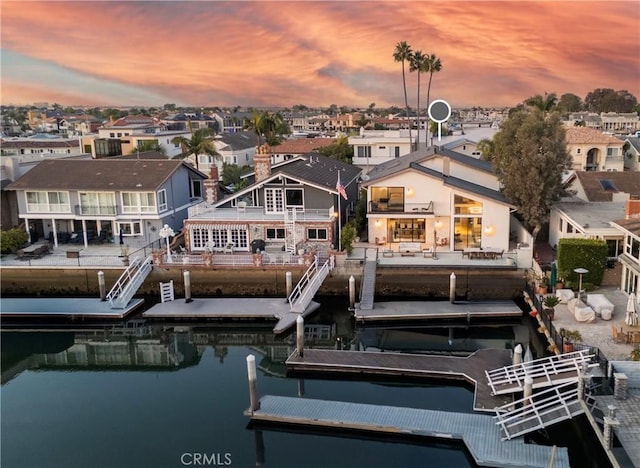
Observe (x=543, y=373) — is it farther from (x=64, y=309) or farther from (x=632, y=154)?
(x=632, y=154)

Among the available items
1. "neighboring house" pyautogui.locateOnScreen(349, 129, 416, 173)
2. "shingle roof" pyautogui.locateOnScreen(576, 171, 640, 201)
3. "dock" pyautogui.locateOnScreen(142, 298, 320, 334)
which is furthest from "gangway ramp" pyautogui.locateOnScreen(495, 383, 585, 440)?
"neighboring house" pyautogui.locateOnScreen(349, 129, 416, 173)

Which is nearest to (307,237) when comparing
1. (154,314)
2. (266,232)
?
(266,232)

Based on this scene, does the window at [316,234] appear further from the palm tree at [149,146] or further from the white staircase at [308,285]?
the palm tree at [149,146]

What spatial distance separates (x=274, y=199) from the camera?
37.5 meters

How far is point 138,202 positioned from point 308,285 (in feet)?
51.3

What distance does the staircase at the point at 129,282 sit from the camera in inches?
1250

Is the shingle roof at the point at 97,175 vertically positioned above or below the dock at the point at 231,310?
above

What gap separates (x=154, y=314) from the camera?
30859 millimetres

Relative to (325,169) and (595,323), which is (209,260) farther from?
(595,323)

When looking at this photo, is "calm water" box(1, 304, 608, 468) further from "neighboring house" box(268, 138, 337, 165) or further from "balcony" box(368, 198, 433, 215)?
"neighboring house" box(268, 138, 337, 165)

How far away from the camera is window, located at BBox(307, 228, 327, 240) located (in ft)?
118

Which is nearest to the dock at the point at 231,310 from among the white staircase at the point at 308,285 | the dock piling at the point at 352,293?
the white staircase at the point at 308,285

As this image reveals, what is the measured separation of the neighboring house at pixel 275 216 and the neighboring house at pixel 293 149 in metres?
26.1

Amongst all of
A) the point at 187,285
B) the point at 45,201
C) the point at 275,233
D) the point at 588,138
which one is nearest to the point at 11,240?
the point at 45,201
